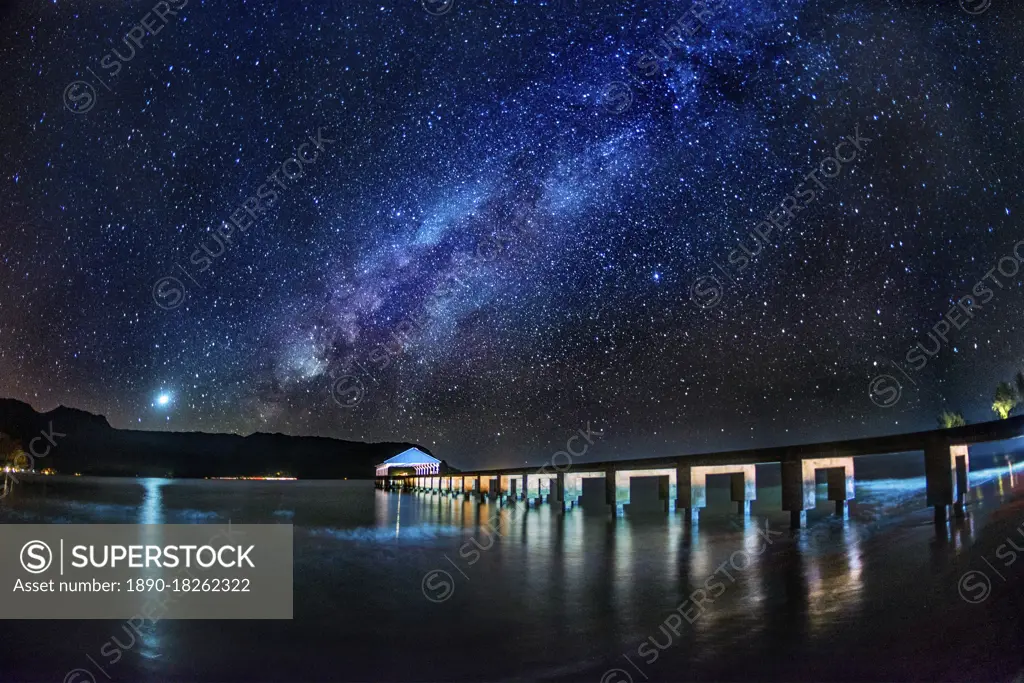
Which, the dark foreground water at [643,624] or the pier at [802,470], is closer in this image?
the dark foreground water at [643,624]

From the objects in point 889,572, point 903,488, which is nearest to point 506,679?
point 889,572

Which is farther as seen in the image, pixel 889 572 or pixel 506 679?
pixel 889 572

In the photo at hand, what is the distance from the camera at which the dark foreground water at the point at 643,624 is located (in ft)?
18.2

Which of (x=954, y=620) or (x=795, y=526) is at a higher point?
(x=954, y=620)

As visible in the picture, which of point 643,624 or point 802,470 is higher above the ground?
point 802,470

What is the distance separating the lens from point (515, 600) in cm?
983

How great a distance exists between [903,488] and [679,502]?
25.6 feet

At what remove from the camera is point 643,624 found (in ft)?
25.4

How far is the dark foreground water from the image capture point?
554 centimetres

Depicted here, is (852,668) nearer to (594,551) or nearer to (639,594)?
(639,594)

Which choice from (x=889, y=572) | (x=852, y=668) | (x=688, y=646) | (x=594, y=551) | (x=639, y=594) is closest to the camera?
(x=852, y=668)

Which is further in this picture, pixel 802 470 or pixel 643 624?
pixel 802 470

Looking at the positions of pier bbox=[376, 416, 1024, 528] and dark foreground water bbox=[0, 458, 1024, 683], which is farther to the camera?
pier bbox=[376, 416, 1024, 528]

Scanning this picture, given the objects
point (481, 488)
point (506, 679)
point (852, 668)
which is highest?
point (852, 668)
